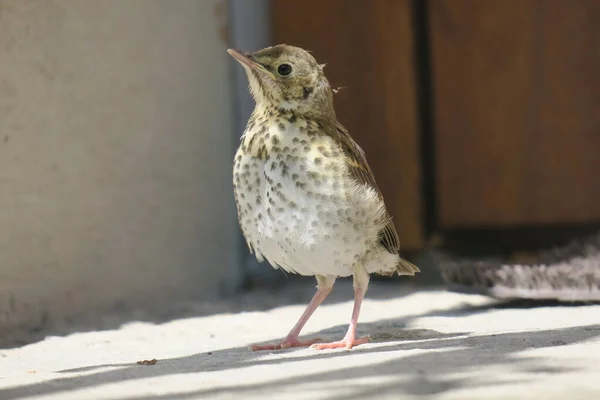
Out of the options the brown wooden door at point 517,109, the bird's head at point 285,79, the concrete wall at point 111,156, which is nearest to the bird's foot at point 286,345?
the bird's head at point 285,79

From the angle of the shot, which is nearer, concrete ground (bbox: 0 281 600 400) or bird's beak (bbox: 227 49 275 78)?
concrete ground (bbox: 0 281 600 400)

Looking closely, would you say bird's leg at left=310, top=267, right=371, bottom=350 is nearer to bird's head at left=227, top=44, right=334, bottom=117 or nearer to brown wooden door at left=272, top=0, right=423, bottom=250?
bird's head at left=227, top=44, right=334, bottom=117

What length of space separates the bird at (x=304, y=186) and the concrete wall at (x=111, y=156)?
158cm

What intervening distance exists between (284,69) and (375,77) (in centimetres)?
332

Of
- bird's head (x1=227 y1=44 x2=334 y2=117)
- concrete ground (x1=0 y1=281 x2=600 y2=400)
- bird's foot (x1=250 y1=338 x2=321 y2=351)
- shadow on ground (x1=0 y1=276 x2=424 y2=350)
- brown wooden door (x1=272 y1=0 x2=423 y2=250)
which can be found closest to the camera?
concrete ground (x1=0 y1=281 x2=600 y2=400)

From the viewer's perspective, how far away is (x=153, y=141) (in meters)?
6.09

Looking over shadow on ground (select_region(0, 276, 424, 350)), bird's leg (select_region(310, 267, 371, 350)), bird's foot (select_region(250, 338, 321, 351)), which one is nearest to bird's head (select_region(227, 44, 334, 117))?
bird's leg (select_region(310, 267, 371, 350))

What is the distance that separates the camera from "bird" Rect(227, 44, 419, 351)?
3.96m

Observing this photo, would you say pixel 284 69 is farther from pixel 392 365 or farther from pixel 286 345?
pixel 392 365

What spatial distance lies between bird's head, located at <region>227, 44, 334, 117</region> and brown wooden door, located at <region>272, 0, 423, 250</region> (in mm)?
3202

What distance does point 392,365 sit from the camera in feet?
10.2

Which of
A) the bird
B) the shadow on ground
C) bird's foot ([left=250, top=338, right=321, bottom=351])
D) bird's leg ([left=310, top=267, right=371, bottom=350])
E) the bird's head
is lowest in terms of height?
the shadow on ground

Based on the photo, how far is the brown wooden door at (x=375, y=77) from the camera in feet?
24.5

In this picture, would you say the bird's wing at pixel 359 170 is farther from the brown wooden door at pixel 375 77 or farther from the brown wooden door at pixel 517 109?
the brown wooden door at pixel 517 109
